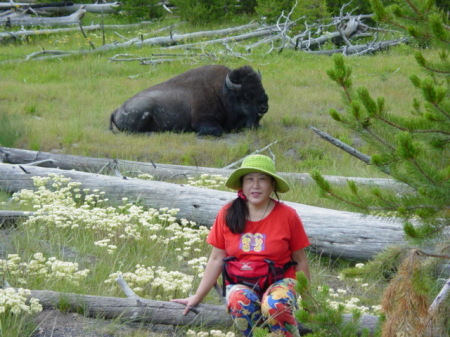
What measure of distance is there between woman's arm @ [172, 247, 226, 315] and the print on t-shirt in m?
0.21

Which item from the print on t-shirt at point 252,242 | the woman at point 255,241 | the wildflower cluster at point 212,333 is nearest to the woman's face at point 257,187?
the woman at point 255,241

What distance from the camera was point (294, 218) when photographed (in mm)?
5062

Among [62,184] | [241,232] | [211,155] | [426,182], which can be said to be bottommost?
[211,155]

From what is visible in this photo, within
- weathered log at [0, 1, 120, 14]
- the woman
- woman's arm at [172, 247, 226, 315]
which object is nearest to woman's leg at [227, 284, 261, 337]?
the woman

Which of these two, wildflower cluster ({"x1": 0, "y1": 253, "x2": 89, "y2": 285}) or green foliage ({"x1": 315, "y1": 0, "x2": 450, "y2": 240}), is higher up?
green foliage ({"x1": 315, "y1": 0, "x2": 450, "y2": 240})

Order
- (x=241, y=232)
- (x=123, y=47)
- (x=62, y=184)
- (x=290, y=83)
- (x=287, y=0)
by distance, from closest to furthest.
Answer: (x=241, y=232), (x=62, y=184), (x=290, y=83), (x=123, y=47), (x=287, y=0)

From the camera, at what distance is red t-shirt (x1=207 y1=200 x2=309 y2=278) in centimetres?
Answer: 496

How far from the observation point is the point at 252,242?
16.4 ft

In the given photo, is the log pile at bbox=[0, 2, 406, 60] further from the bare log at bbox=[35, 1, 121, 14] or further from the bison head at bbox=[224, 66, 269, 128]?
the bison head at bbox=[224, 66, 269, 128]

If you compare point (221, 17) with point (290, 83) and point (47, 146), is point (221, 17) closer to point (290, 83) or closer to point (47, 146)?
point (290, 83)

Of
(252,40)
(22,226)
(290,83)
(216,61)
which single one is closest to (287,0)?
(252,40)

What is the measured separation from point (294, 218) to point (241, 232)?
40 cm

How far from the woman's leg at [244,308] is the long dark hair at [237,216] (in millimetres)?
426

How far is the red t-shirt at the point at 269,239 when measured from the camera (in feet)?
16.3
